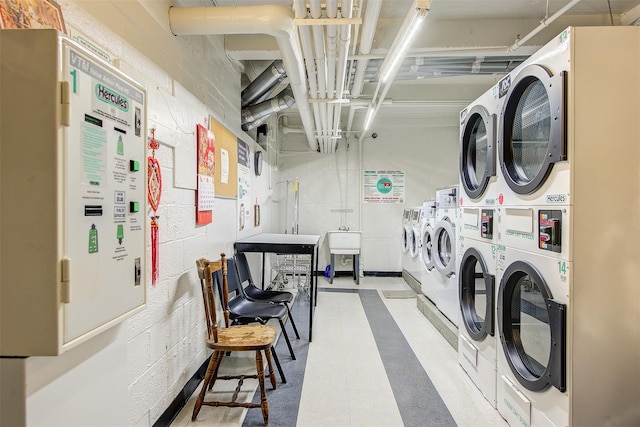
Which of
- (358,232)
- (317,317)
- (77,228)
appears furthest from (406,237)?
(77,228)

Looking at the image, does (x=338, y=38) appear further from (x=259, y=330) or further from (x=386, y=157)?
(x=386, y=157)

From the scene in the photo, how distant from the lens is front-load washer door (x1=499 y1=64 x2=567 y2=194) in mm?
1438

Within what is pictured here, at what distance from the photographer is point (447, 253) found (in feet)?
11.1

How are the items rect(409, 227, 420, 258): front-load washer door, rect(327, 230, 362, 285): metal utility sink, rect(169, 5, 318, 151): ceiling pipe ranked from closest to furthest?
1. rect(169, 5, 318, 151): ceiling pipe
2. rect(409, 227, 420, 258): front-load washer door
3. rect(327, 230, 362, 285): metal utility sink

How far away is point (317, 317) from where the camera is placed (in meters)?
3.82

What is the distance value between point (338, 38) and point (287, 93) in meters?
1.52

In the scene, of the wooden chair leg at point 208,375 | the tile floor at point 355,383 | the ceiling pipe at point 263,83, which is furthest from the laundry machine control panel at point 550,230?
the ceiling pipe at point 263,83

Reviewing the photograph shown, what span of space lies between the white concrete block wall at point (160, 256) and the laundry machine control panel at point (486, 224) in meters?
2.00

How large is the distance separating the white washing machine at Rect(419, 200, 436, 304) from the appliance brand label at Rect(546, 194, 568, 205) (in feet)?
7.09

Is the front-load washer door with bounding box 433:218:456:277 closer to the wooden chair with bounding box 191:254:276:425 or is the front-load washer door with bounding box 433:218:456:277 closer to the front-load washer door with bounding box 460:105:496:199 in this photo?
the front-load washer door with bounding box 460:105:496:199

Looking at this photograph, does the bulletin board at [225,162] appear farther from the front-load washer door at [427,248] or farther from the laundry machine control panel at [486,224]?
the front-load washer door at [427,248]

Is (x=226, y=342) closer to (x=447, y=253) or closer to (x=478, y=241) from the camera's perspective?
(x=478, y=241)

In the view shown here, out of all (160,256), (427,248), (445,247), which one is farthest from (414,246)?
(160,256)

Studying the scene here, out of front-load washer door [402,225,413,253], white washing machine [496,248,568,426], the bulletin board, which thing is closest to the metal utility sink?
front-load washer door [402,225,413,253]
